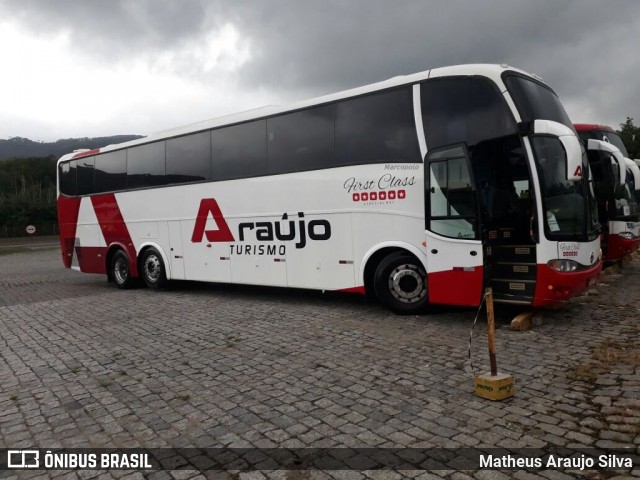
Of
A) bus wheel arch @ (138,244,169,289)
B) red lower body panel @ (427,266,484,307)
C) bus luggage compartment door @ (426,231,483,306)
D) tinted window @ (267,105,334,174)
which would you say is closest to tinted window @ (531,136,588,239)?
bus luggage compartment door @ (426,231,483,306)

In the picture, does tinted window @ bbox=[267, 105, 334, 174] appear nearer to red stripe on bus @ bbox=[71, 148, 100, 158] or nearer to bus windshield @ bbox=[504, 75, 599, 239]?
bus windshield @ bbox=[504, 75, 599, 239]

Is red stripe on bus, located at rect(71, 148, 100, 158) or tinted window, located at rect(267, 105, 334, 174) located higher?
red stripe on bus, located at rect(71, 148, 100, 158)

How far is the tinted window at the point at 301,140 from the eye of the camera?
8.95 meters

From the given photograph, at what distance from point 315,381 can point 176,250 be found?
7696 mm

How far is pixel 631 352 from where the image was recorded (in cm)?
566

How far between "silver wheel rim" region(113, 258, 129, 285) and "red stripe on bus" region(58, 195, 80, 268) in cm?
210

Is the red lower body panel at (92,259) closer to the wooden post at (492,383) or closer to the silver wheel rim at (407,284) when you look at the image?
the silver wheel rim at (407,284)

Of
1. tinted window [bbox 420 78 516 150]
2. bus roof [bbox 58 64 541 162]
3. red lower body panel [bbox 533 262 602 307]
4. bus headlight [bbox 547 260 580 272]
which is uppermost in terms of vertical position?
bus roof [bbox 58 64 541 162]

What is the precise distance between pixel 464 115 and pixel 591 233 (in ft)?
8.12

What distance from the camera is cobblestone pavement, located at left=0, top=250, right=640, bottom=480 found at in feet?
12.8

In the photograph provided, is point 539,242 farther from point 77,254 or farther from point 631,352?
point 77,254

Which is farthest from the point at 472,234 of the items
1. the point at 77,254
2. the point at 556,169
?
the point at 77,254

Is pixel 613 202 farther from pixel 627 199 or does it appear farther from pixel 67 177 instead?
pixel 67 177

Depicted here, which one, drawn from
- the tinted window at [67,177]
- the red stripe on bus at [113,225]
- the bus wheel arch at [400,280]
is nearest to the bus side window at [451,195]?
the bus wheel arch at [400,280]
